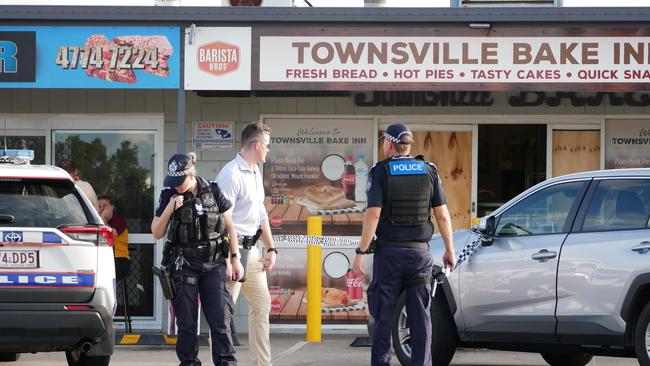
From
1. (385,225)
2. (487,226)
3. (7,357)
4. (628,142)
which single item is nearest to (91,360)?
(7,357)

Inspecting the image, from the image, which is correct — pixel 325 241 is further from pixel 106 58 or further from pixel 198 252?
pixel 198 252

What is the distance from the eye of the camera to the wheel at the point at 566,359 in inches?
400

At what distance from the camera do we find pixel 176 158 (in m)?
7.83

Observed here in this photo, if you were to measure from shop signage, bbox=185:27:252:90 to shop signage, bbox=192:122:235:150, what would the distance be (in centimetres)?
180

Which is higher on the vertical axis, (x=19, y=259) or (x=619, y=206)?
(x=619, y=206)

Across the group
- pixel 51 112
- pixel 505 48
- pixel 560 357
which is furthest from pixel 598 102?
pixel 51 112

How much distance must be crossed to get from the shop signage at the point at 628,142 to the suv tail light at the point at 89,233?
7.13 metres

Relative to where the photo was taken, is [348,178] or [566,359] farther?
[348,178]

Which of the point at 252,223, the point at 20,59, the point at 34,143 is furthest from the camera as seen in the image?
the point at 34,143

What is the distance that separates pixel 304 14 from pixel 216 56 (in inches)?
39.4

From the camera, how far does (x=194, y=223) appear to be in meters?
7.80

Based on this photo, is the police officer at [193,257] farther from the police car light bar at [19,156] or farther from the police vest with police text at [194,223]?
the police car light bar at [19,156]

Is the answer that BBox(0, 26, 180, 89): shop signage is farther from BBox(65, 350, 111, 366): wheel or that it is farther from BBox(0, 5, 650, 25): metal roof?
BBox(65, 350, 111, 366): wheel

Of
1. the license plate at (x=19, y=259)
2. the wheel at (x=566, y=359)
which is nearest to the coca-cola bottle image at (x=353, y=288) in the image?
the wheel at (x=566, y=359)
